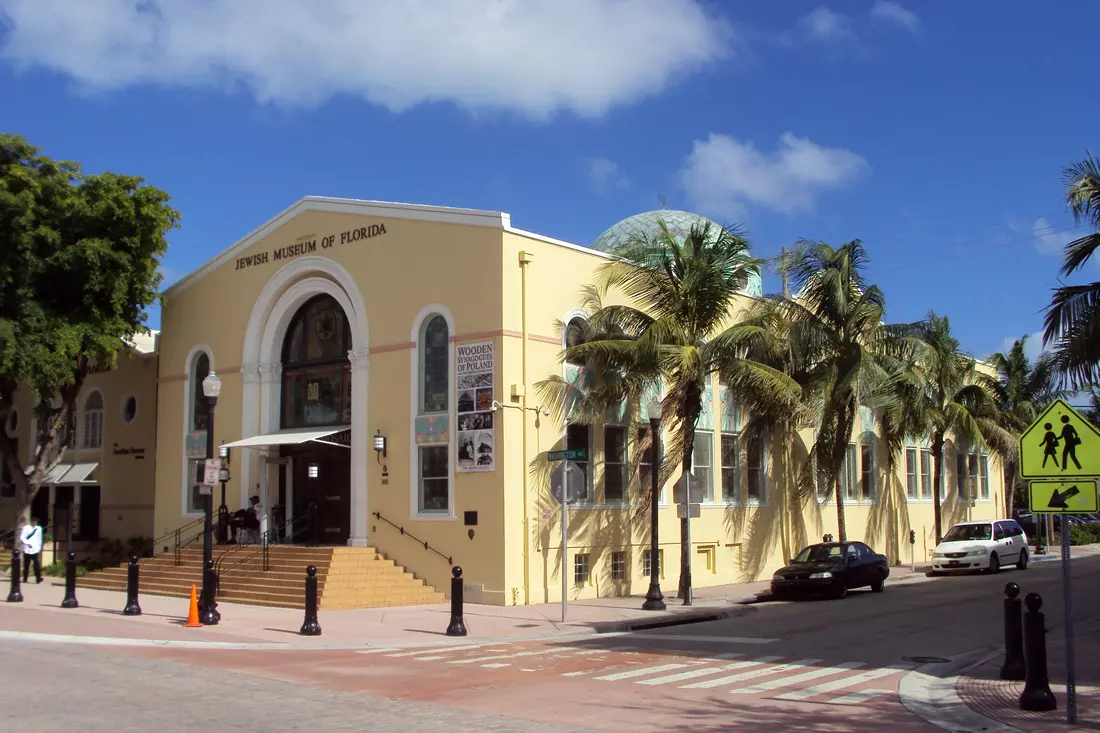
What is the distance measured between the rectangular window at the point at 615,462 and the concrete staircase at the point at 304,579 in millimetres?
4748

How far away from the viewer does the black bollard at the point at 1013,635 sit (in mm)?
11398

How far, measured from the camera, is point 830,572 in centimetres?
2283

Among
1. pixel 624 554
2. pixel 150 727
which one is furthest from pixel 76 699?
pixel 624 554

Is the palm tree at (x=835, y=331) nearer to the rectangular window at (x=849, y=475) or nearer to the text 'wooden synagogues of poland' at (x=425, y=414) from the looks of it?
the text 'wooden synagogues of poland' at (x=425, y=414)

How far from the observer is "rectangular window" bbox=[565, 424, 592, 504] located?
23.4 meters

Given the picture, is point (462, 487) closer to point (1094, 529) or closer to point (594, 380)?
point (594, 380)

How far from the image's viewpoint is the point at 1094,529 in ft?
164

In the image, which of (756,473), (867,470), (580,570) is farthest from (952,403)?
(580,570)

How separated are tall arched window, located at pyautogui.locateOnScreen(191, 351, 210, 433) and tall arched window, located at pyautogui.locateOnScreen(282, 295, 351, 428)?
9.98 ft

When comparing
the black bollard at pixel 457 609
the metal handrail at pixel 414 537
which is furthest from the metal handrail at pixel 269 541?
the black bollard at pixel 457 609

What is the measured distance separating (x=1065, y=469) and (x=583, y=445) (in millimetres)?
15031

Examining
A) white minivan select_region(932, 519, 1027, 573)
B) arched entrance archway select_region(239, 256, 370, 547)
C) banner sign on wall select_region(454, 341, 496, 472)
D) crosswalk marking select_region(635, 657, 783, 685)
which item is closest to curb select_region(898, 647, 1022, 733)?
crosswalk marking select_region(635, 657, 783, 685)

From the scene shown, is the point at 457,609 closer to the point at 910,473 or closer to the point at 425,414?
the point at 425,414

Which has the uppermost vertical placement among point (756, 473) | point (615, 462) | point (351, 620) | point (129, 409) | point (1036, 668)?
point (129, 409)
